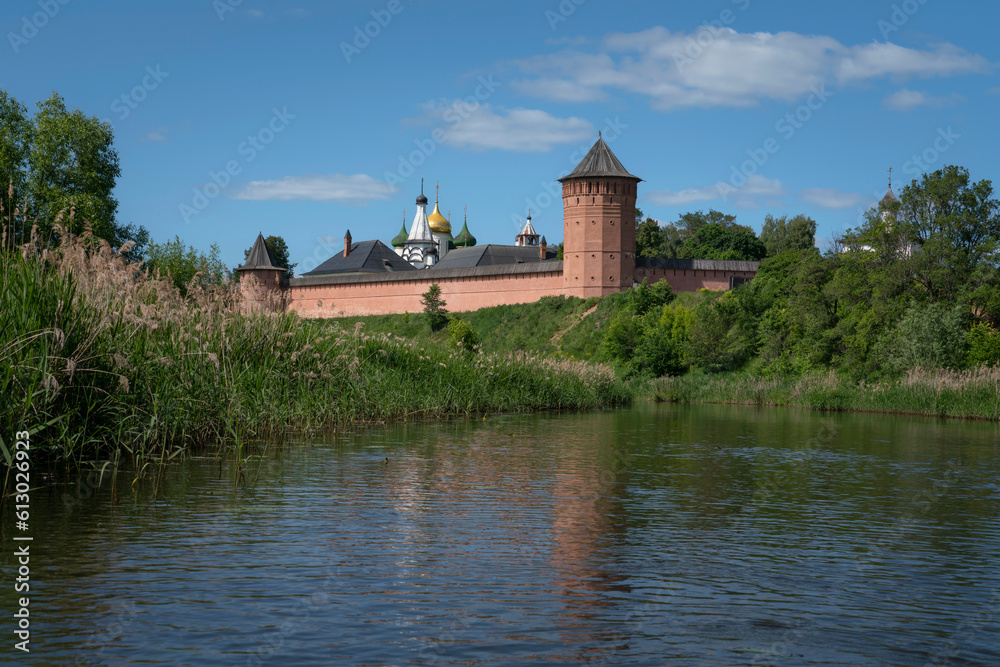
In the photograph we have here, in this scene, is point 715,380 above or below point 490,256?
A: below

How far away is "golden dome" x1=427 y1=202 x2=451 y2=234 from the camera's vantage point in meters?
84.5

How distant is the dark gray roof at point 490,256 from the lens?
65.9 metres

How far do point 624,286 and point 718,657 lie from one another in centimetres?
4190

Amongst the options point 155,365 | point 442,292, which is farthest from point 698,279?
point 155,365

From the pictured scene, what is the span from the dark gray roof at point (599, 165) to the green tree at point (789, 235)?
19.5 meters

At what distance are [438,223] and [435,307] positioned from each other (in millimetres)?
37519

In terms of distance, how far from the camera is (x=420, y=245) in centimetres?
8225

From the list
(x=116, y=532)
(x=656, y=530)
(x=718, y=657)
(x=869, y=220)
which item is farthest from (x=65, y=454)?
(x=869, y=220)

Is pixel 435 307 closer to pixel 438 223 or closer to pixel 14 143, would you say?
pixel 14 143

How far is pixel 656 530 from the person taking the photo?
16.9ft

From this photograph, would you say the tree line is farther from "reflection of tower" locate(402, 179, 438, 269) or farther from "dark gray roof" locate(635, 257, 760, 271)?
"reflection of tower" locate(402, 179, 438, 269)

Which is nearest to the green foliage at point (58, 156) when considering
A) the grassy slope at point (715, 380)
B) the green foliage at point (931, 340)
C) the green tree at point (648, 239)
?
the grassy slope at point (715, 380)

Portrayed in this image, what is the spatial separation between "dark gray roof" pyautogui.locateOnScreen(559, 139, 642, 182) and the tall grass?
34105 mm
